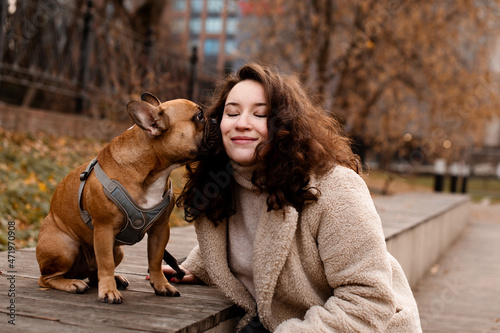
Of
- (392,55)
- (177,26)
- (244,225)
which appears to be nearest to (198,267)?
(244,225)

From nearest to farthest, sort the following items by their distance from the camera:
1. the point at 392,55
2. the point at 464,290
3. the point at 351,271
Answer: the point at 351,271, the point at 464,290, the point at 392,55

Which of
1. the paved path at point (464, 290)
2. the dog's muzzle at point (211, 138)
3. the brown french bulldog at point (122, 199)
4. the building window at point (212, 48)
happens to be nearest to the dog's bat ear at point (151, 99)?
the brown french bulldog at point (122, 199)

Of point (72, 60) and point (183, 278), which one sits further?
point (72, 60)

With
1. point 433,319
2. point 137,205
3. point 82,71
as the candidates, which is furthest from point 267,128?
point 82,71

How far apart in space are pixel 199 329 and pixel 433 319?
340 cm

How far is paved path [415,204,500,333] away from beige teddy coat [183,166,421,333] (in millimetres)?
2585

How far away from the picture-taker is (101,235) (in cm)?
259

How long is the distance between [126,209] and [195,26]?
285 feet

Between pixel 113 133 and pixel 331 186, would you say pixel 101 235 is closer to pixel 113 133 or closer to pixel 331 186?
pixel 331 186

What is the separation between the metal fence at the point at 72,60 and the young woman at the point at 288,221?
19.4 feet

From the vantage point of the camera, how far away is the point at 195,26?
3403 inches

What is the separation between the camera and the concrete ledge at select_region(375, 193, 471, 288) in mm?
5551

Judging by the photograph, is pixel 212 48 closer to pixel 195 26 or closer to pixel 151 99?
pixel 195 26

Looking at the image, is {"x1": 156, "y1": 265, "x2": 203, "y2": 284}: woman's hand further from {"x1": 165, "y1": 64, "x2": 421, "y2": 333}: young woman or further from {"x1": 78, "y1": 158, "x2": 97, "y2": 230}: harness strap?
{"x1": 78, "y1": 158, "x2": 97, "y2": 230}: harness strap
